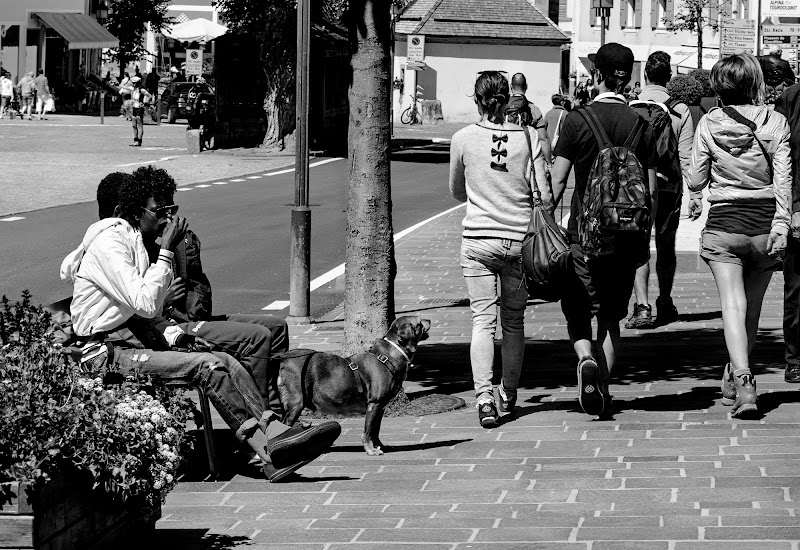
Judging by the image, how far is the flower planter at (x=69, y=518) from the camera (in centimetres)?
459

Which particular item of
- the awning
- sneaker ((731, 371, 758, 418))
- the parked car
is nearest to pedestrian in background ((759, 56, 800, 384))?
sneaker ((731, 371, 758, 418))

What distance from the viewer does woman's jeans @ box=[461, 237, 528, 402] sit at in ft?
25.5

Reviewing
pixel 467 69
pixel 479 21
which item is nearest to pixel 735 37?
pixel 467 69

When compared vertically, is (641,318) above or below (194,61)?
below

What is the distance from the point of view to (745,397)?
7.73 meters

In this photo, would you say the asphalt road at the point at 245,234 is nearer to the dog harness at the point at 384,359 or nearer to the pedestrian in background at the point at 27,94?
the dog harness at the point at 384,359

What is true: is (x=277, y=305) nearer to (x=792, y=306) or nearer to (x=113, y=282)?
(x=792, y=306)

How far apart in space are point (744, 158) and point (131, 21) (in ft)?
195

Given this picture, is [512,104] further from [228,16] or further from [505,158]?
[228,16]

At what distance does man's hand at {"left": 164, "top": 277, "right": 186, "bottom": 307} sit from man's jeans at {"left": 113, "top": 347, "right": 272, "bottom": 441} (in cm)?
93

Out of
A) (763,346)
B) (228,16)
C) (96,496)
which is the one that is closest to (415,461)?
(96,496)

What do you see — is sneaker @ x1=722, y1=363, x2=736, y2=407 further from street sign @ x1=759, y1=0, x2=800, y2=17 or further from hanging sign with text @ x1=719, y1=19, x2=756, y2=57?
street sign @ x1=759, y1=0, x2=800, y2=17

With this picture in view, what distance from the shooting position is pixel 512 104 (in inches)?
Result: 485

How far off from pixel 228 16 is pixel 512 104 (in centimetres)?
2533
